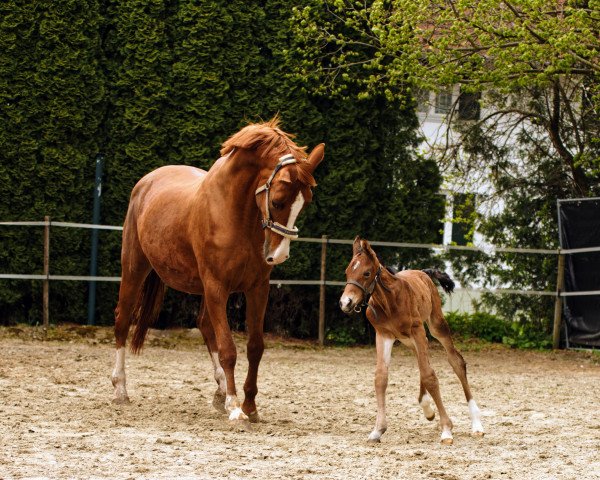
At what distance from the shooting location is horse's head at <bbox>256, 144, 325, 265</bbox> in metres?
6.55

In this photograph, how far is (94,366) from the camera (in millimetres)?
10094

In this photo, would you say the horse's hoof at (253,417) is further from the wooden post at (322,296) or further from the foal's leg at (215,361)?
the wooden post at (322,296)

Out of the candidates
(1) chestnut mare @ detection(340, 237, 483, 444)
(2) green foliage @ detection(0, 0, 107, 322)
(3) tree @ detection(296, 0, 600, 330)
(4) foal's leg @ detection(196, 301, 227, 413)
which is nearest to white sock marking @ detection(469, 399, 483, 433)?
(1) chestnut mare @ detection(340, 237, 483, 444)

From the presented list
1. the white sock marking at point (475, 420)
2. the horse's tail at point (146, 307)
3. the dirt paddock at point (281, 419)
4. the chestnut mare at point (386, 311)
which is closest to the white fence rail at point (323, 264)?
the dirt paddock at point (281, 419)

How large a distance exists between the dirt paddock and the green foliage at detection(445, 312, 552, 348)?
59.2 inches

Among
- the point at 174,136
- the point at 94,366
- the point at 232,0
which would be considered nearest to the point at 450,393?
the point at 94,366

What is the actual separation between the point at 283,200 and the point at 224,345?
3.68 feet

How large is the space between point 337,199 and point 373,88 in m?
1.59

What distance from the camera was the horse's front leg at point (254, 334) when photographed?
23.5 feet

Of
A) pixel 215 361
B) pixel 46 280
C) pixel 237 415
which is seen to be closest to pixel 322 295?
pixel 46 280

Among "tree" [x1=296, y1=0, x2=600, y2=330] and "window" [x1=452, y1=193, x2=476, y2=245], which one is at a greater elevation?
"tree" [x1=296, y1=0, x2=600, y2=330]

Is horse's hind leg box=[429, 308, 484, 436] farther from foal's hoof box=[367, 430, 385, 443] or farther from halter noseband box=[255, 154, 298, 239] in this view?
halter noseband box=[255, 154, 298, 239]

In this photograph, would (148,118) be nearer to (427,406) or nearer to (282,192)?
(282,192)

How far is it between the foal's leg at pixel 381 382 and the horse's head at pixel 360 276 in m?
0.30
